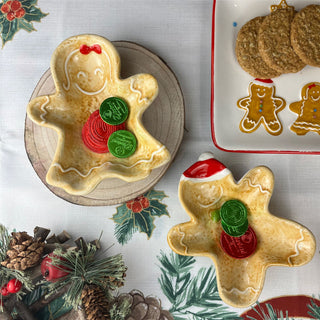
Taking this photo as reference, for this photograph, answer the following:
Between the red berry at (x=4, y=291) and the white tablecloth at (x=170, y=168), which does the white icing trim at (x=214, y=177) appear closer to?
the white tablecloth at (x=170, y=168)

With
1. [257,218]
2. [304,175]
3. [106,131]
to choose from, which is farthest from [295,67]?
[106,131]

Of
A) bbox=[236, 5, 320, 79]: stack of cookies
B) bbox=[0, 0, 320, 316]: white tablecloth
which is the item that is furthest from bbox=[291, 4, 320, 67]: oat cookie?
bbox=[0, 0, 320, 316]: white tablecloth

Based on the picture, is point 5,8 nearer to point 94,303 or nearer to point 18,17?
point 18,17

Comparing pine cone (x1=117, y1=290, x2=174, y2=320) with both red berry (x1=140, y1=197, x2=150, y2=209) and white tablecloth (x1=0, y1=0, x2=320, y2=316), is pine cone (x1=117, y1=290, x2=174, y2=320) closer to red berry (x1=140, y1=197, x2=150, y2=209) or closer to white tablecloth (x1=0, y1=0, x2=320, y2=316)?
white tablecloth (x1=0, y1=0, x2=320, y2=316)

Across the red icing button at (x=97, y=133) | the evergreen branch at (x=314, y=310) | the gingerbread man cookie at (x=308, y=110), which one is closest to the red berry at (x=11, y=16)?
the red icing button at (x=97, y=133)

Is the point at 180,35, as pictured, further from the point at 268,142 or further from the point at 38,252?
the point at 38,252

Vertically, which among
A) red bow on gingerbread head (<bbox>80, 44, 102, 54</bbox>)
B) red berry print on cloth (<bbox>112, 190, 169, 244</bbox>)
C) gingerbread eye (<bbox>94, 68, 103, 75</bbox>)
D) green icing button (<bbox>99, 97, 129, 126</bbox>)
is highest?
red bow on gingerbread head (<bbox>80, 44, 102, 54</bbox>)
